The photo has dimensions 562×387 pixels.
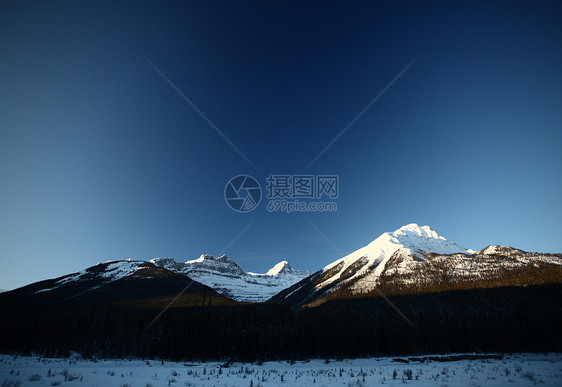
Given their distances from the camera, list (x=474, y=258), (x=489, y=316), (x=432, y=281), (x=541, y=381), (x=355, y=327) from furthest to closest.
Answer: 1. (x=474, y=258)
2. (x=432, y=281)
3. (x=489, y=316)
4. (x=355, y=327)
5. (x=541, y=381)

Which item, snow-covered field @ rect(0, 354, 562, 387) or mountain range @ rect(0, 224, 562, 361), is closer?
snow-covered field @ rect(0, 354, 562, 387)

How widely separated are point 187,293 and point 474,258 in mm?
215075

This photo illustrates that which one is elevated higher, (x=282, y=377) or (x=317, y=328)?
(x=317, y=328)

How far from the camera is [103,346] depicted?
74.9 meters

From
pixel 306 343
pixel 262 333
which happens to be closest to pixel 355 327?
pixel 306 343

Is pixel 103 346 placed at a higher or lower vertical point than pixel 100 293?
lower

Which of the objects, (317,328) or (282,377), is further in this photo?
(317,328)

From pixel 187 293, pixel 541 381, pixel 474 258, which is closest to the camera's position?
pixel 541 381

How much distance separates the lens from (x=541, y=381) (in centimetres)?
1889

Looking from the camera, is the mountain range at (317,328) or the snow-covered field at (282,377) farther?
the mountain range at (317,328)

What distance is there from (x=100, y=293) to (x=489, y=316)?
211m

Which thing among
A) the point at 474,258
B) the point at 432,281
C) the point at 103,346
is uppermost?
the point at 474,258

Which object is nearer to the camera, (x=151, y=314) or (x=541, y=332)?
(x=541, y=332)

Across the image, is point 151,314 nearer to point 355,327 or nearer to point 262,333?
point 262,333
